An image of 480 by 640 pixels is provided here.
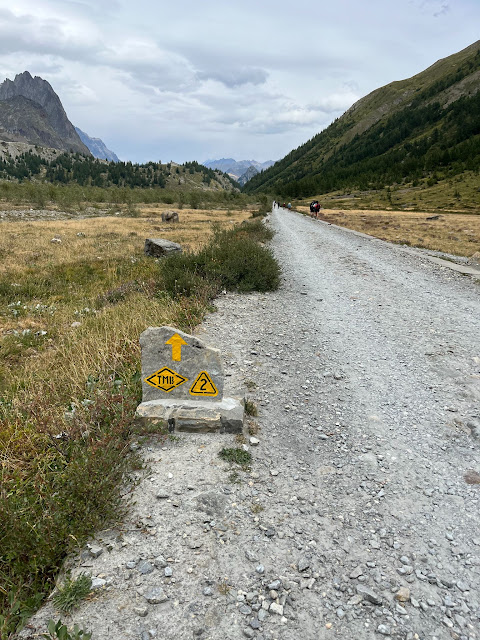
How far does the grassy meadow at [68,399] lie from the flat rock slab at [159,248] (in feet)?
19.5

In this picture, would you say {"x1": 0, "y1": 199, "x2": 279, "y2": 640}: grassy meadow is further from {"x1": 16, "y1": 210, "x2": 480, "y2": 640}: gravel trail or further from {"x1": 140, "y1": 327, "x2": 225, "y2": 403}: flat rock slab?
{"x1": 140, "y1": 327, "x2": 225, "y2": 403}: flat rock slab

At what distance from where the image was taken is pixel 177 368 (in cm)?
482

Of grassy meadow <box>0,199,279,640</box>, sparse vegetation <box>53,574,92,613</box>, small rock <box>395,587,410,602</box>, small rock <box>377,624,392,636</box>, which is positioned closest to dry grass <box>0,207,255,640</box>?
grassy meadow <box>0,199,279,640</box>

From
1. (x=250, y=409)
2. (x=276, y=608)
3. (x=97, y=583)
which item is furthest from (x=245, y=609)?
(x=250, y=409)

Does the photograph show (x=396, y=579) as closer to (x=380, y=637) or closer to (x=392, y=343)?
(x=380, y=637)

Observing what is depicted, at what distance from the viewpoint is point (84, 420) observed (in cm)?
428

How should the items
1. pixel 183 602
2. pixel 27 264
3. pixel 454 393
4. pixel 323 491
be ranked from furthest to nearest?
pixel 27 264, pixel 454 393, pixel 323 491, pixel 183 602

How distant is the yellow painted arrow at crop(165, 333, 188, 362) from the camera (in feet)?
15.5

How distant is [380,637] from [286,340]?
583 centimetres

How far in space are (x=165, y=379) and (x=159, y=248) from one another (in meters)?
16.1

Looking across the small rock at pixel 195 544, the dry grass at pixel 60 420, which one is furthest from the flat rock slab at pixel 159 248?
the small rock at pixel 195 544

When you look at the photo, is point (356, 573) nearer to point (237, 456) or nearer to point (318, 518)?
point (318, 518)

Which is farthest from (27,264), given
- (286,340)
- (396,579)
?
(396,579)

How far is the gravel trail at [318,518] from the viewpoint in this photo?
258cm
